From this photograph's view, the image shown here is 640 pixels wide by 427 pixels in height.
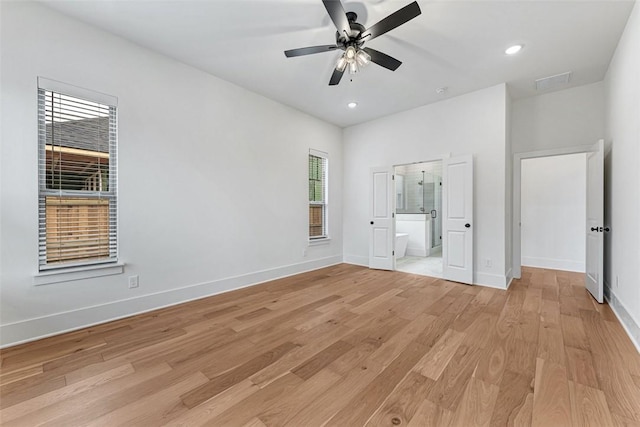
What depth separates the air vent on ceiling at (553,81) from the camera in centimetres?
353

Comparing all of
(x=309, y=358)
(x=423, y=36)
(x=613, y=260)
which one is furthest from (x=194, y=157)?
(x=613, y=260)

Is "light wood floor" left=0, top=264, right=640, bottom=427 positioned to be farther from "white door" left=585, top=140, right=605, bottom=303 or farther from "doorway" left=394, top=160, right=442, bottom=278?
"doorway" left=394, top=160, right=442, bottom=278

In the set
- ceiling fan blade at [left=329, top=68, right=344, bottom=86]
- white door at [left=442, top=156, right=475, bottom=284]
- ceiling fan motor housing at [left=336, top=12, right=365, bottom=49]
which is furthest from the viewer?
white door at [left=442, top=156, right=475, bottom=284]

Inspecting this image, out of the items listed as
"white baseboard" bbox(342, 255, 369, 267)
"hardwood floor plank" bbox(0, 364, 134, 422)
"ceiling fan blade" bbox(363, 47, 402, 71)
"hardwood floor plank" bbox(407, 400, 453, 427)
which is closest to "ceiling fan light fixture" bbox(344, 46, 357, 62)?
"ceiling fan blade" bbox(363, 47, 402, 71)

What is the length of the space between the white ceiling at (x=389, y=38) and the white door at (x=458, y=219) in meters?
1.23

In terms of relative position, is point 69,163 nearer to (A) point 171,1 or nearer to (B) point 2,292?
(B) point 2,292

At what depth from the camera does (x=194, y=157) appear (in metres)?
3.36

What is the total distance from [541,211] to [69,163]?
7.37 metres

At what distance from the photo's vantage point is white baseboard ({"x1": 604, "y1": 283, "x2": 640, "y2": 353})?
2.19 m

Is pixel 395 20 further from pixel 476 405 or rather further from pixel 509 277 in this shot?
pixel 509 277

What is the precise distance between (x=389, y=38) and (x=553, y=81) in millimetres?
2714

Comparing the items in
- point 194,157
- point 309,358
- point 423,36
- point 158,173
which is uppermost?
point 423,36

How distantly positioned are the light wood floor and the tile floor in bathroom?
5.36 ft

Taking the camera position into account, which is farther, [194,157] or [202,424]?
[194,157]
